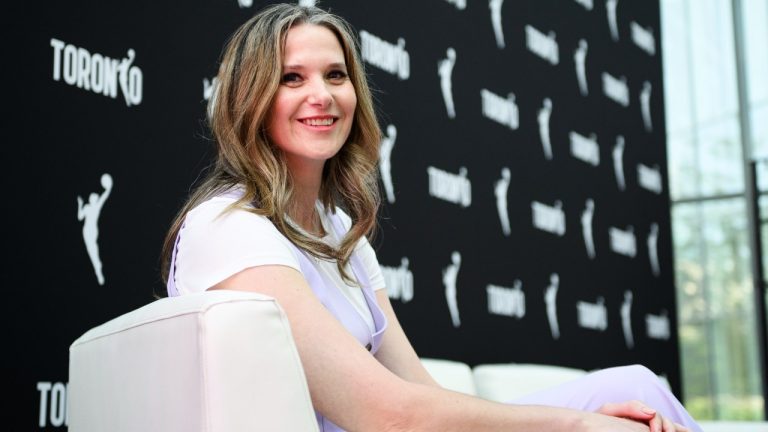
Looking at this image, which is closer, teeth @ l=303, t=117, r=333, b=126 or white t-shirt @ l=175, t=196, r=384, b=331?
white t-shirt @ l=175, t=196, r=384, b=331

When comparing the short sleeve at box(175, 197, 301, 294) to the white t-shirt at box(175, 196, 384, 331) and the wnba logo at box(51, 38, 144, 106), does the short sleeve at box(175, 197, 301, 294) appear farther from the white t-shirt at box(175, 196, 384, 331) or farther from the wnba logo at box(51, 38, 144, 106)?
the wnba logo at box(51, 38, 144, 106)

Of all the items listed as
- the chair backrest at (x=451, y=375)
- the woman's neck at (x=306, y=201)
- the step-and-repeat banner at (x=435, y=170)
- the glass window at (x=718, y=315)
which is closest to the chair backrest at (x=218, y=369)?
the woman's neck at (x=306, y=201)

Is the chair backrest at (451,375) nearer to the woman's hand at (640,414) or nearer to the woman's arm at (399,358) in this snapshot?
the woman's arm at (399,358)

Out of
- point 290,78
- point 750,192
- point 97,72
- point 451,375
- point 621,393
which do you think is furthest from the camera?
point 750,192

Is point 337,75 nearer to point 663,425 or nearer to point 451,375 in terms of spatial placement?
point 663,425

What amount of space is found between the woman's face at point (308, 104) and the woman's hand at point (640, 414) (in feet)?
2.11

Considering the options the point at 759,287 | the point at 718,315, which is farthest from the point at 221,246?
the point at 718,315

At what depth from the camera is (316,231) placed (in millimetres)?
1771

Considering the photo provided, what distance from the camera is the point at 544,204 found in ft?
14.1

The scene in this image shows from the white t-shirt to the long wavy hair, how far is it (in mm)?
34

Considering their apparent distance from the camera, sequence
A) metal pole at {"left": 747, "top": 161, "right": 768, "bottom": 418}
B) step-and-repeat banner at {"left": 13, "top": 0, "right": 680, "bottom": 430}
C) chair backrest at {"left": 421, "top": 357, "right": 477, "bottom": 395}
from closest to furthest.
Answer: step-and-repeat banner at {"left": 13, "top": 0, "right": 680, "bottom": 430}
chair backrest at {"left": 421, "top": 357, "right": 477, "bottom": 395}
metal pole at {"left": 747, "top": 161, "right": 768, "bottom": 418}

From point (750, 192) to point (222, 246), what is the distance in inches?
225

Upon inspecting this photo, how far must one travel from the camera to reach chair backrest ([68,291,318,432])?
1074mm

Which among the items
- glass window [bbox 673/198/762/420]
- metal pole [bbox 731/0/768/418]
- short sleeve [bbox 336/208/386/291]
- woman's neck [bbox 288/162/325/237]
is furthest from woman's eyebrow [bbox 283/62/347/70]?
glass window [bbox 673/198/762/420]
